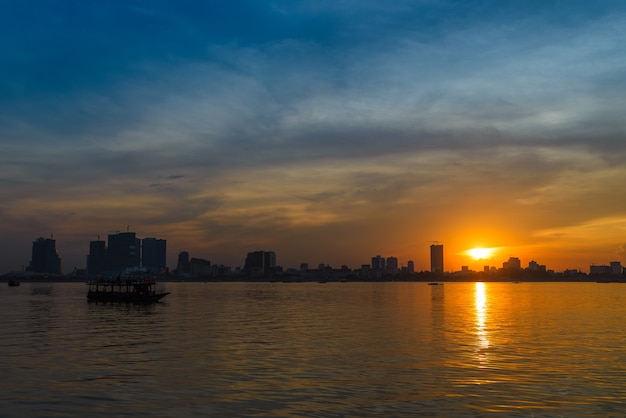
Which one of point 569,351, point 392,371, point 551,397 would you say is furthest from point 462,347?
point 551,397

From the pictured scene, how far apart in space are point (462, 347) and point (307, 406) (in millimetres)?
30107

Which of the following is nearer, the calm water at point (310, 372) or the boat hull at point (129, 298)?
the calm water at point (310, 372)

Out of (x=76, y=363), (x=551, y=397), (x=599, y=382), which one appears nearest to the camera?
(x=551, y=397)

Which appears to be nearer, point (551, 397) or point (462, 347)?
point (551, 397)

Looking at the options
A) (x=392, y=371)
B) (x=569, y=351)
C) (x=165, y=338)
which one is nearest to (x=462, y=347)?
(x=569, y=351)

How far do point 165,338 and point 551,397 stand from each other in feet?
143

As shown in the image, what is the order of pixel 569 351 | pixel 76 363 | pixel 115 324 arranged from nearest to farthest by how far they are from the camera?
pixel 76 363 → pixel 569 351 → pixel 115 324

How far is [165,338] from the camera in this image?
63000 mm

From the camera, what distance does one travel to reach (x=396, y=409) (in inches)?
1190

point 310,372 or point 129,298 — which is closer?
point 310,372

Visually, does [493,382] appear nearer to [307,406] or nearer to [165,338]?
[307,406]

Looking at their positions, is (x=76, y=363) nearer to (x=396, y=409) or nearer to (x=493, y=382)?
(x=396, y=409)

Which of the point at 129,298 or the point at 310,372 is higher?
the point at 129,298

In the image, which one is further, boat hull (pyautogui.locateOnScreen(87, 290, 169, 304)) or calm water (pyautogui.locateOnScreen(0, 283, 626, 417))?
boat hull (pyautogui.locateOnScreen(87, 290, 169, 304))
